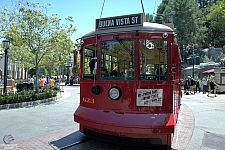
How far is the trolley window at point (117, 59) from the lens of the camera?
4.73 meters

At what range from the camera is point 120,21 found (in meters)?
4.86

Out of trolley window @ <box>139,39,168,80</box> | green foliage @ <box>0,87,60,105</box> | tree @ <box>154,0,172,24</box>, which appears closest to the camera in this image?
trolley window @ <box>139,39,168,80</box>

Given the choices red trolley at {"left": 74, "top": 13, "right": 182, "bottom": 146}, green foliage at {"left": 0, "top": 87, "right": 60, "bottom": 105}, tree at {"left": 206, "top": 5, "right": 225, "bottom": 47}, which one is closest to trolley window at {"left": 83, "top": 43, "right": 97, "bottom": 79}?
red trolley at {"left": 74, "top": 13, "right": 182, "bottom": 146}

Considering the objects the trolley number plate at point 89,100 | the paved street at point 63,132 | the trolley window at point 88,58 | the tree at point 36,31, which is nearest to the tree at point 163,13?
the tree at point 36,31

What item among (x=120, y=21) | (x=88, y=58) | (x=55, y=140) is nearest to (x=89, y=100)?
(x=88, y=58)

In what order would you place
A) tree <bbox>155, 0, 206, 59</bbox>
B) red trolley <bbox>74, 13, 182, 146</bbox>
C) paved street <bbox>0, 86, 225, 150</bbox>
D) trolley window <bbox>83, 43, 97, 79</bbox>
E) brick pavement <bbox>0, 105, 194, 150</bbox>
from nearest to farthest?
red trolley <bbox>74, 13, 182, 146</bbox>
brick pavement <bbox>0, 105, 194, 150</bbox>
paved street <bbox>0, 86, 225, 150</bbox>
trolley window <bbox>83, 43, 97, 79</bbox>
tree <bbox>155, 0, 206, 59</bbox>

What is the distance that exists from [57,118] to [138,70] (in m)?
4.73

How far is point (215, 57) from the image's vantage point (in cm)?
4744

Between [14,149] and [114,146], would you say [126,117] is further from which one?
[14,149]

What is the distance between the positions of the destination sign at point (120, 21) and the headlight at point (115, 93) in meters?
1.41

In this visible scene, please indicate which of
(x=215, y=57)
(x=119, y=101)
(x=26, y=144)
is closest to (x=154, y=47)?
(x=119, y=101)

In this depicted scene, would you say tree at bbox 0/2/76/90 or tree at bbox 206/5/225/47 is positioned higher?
tree at bbox 206/5/225/47

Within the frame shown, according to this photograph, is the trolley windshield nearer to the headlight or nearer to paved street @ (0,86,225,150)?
the headlight

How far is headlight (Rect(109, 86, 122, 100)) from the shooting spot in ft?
15.4
